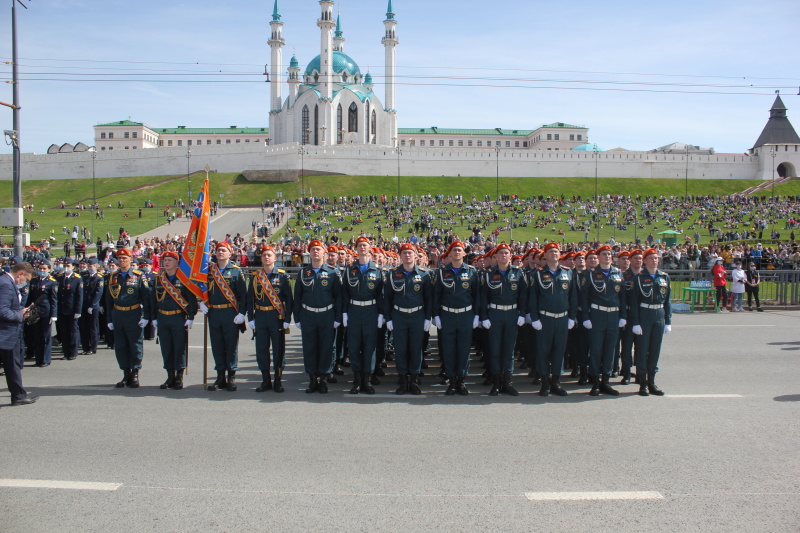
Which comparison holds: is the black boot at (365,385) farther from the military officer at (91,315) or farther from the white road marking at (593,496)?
the military officer at (91,315)

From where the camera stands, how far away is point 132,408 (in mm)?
7082

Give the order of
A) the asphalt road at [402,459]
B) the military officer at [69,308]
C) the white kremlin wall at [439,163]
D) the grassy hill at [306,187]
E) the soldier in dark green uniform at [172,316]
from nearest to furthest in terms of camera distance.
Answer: the asphalt road at [402,459] < the soldier in dark green uniform at [172,316] < the military officer at [69,308] < the grassy hill at [306,187] < the white kremlin wall at [439,163]

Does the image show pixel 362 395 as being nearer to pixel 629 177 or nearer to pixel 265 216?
pixel 265 216

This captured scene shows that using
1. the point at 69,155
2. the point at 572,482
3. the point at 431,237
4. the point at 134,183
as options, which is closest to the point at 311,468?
the point at 572,482

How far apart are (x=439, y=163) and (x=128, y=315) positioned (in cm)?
7421

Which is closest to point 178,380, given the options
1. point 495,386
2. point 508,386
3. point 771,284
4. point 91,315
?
point 91,315

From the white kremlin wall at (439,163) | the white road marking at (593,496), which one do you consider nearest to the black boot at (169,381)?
the white road marking at (593,496)

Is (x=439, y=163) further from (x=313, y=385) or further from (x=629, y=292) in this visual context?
(x=313, y=385)

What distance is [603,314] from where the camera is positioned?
27.4 feet

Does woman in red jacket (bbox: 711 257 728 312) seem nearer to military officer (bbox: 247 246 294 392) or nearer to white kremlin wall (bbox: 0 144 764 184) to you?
military officer (bbox: 247 246 294 392)

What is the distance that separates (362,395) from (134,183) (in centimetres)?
7574

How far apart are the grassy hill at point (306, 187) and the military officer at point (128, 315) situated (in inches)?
1996

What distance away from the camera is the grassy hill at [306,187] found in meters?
65.0

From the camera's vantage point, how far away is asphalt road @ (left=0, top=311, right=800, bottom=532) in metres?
4.32
